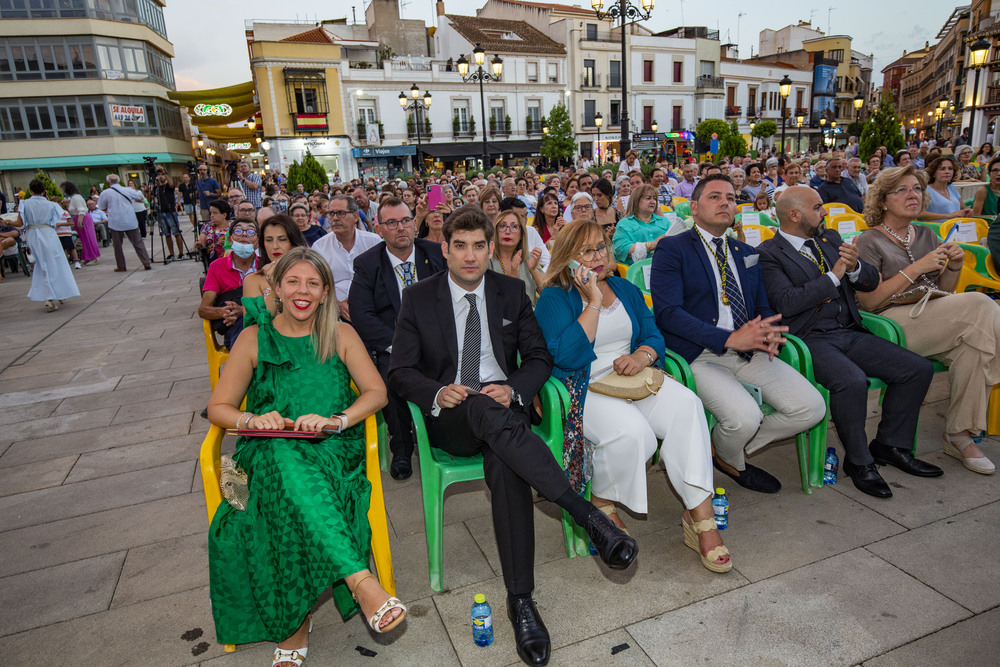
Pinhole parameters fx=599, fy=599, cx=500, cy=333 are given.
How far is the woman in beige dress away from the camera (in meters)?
3.19

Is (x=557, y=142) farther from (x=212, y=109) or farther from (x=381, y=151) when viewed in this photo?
(x=212, y=109)

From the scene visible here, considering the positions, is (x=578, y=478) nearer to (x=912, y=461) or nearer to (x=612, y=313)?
(x=612, y=313)

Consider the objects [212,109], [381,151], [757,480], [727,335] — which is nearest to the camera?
[727,335]

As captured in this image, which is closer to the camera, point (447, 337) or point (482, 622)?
point (482, 622)

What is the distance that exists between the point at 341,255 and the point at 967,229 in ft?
15.9

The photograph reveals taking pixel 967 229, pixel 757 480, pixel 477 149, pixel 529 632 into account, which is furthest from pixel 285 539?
pixel 477 149

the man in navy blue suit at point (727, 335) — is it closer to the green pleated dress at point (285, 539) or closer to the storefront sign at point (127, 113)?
the green pleated dress at point (285, 539)

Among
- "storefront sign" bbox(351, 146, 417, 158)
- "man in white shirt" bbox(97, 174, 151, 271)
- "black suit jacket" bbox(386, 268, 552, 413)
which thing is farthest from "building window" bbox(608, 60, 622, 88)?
"black suit jacket" bbox(386, 268, 552, 413)

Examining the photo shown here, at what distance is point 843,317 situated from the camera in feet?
11.1

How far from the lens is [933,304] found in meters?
3.38

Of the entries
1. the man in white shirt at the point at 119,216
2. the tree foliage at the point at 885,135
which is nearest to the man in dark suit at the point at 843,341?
the man in white shirt at the point at 119,216

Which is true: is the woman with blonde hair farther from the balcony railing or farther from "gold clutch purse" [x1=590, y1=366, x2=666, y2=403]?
the balcony railing

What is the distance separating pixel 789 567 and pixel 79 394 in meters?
5.41

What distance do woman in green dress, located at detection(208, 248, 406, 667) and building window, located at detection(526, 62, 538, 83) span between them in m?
36.9
